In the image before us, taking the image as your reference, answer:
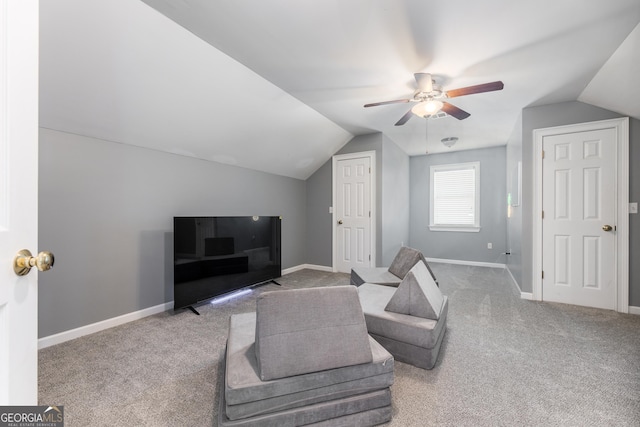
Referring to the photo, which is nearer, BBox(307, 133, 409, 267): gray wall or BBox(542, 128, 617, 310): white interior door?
BBox(542, 128, 617, 310): white interior door

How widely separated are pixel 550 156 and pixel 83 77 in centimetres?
489

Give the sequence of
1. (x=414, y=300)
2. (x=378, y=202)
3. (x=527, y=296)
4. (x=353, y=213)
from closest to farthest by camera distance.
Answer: (x=414, y=300) < (x=527, y=296) < (x=378, y=202) < (x=353, y=213)

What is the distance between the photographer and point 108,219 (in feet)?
8.59

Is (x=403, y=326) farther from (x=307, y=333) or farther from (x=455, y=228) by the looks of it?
(x=455, y=228)

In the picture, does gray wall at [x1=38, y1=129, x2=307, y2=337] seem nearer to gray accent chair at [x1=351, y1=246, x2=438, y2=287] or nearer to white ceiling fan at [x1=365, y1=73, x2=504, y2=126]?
gray accent chair at [x1=351, y1=246, x2=438, y2=287]

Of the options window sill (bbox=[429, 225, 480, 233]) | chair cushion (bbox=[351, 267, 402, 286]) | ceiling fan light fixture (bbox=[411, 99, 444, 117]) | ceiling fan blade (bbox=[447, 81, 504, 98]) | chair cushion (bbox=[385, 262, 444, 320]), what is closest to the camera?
chair cushion (bbox=[385, 262, 444, 320])

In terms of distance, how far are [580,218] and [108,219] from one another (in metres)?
5.22

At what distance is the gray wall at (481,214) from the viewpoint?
17.8 ft

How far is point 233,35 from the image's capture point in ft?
7.00

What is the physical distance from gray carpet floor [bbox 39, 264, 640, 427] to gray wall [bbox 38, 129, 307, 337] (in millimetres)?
295

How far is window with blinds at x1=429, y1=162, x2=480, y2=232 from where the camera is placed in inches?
223

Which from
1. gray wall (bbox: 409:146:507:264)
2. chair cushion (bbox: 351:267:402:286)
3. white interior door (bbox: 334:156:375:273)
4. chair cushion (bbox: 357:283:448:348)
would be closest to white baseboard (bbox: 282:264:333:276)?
white interior door (bbox: 334:156:375:273)

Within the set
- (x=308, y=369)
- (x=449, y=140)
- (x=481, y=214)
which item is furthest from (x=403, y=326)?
(x=481, y=214)

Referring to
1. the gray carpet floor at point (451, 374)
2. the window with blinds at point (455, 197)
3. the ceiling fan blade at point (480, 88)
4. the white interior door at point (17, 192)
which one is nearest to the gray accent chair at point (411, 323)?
the gray carpet floor at point (451, 374)
